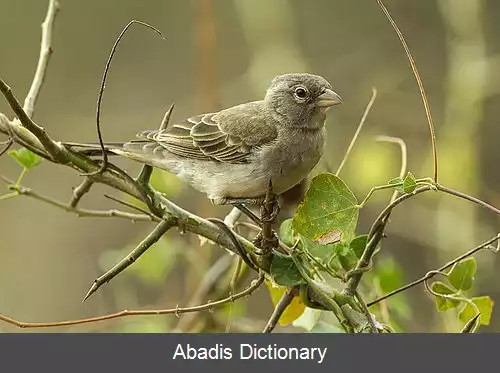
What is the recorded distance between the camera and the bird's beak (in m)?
2.30

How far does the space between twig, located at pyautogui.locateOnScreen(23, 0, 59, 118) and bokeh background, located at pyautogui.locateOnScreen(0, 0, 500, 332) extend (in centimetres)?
79

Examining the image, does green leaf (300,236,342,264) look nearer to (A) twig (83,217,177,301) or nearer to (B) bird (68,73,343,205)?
(A) twig (83,217,177,301)

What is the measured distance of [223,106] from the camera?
165 inches

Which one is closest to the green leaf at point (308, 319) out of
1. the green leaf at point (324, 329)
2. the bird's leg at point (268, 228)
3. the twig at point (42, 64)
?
the green leaf at point (324, 329)

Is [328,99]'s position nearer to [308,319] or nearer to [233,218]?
[233,218]

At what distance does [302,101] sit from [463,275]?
893 mm

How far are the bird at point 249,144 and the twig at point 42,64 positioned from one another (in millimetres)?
393

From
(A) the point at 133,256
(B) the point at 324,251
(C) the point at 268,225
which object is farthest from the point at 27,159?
(B) the point at 324,251

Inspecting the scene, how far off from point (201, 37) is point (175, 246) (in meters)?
1.12

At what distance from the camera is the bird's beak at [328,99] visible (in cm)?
230

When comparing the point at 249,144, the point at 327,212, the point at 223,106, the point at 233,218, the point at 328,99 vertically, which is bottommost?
the point at 327,212
